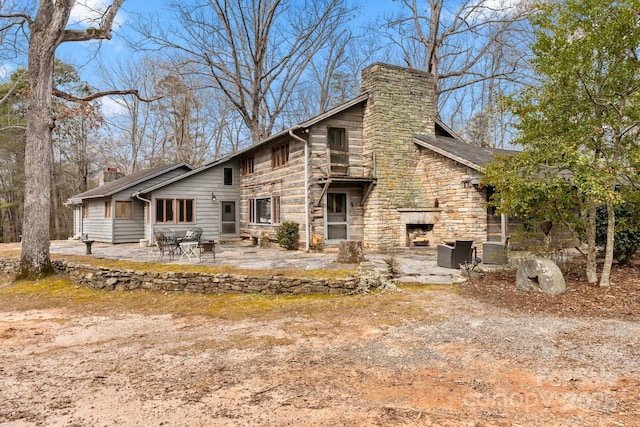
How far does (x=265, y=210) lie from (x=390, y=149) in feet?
20.1

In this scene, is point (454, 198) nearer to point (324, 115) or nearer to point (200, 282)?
point (324, 115)

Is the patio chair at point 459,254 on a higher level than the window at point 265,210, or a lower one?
lower

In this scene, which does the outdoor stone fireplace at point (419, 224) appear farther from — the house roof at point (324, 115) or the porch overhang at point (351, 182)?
the house roof at point (324, 115)

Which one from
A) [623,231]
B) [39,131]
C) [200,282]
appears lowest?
[200,282]

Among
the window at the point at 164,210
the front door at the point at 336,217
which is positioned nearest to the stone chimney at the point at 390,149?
the front door at the point at 336,217

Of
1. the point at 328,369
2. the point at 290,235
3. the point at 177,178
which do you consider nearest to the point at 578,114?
the point at 328,369

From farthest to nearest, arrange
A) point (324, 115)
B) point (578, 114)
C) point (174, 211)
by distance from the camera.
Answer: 1. point (174, 211)
2. point (324, 115)
3. point (578, 114)

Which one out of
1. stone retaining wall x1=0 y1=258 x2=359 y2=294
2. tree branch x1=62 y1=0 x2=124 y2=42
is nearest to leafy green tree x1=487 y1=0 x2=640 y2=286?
stone retaining wall x1=0 y1=258 x2=359 y2=294

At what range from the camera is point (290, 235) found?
13.9 metres

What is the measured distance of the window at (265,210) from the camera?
616 inches

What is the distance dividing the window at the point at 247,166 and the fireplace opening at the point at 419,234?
8.18 m

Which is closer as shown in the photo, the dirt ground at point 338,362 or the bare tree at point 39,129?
the dirt ground at point 338,362

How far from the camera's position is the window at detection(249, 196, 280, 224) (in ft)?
51.3

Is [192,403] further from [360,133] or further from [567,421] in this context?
[360,133]
